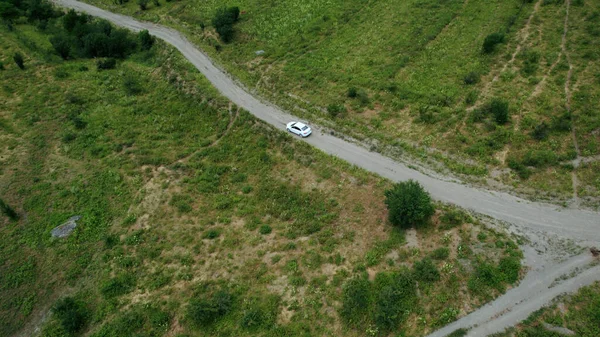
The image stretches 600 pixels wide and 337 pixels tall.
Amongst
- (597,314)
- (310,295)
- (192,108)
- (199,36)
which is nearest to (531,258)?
(597,314)

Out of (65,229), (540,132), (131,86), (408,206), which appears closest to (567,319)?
(408,206)

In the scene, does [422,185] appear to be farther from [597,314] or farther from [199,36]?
[199,36]

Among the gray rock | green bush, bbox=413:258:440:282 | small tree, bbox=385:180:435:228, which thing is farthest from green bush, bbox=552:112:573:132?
the gray rock

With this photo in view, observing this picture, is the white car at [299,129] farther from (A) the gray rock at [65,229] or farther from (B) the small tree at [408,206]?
(A) the gray rock at [65,229]

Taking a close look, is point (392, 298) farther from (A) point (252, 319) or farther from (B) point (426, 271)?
(A) point (252, 319)

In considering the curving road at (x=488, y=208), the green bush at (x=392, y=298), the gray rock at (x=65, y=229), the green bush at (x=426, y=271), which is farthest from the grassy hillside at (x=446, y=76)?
the gray rock at (x=65, y=229)
